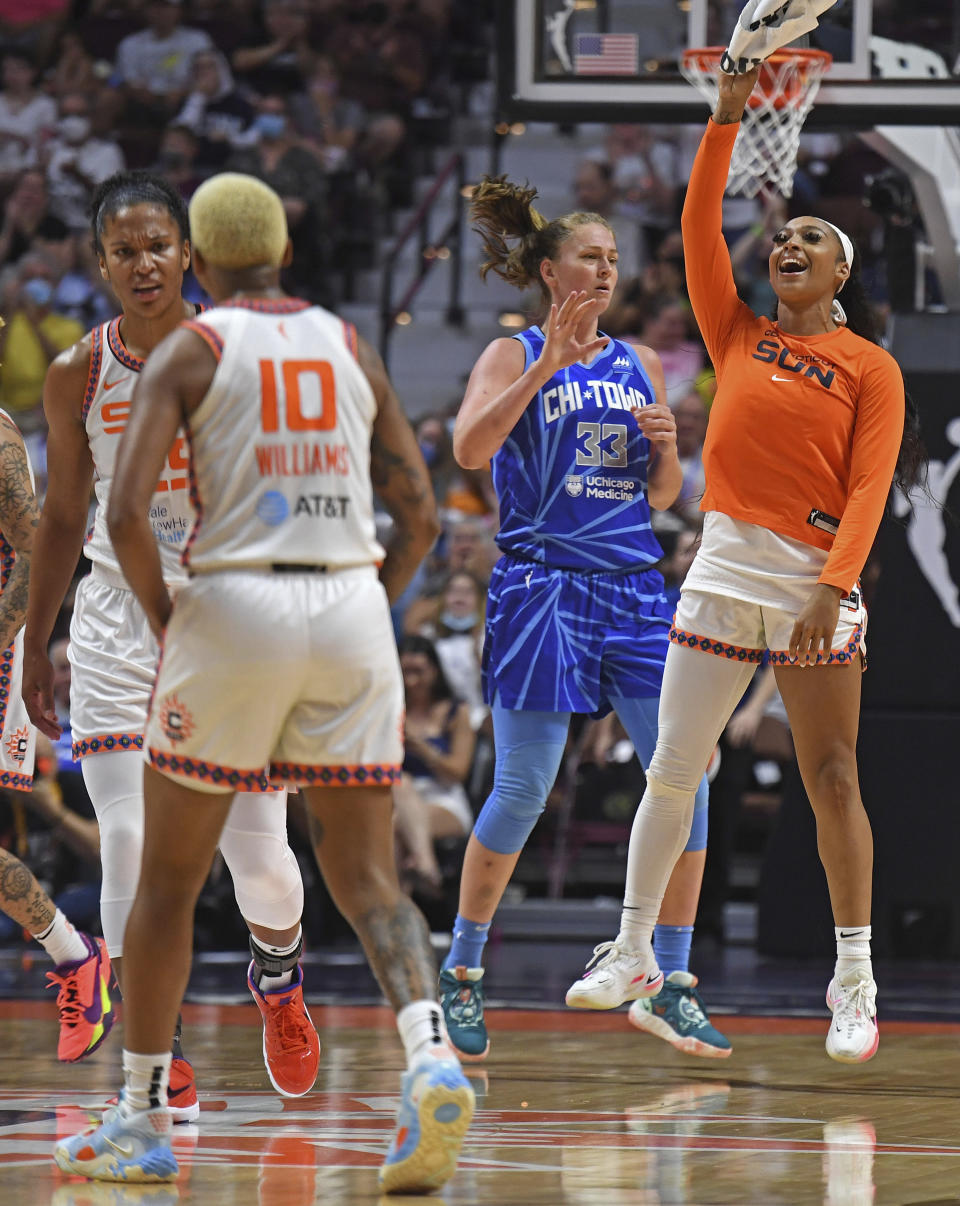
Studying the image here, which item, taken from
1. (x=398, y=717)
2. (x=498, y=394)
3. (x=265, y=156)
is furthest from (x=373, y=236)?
(x=398, y=717)

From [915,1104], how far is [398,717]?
1898 millimetres

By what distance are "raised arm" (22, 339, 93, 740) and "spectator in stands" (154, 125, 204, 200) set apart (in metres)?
9.18

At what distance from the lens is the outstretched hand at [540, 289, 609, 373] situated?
505 cm

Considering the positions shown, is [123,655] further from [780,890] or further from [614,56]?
[780,890]

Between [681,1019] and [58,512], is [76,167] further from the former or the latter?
[681,1019]

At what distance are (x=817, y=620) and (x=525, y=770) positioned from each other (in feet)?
3.25

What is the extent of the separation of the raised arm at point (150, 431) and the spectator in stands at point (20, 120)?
436 inches

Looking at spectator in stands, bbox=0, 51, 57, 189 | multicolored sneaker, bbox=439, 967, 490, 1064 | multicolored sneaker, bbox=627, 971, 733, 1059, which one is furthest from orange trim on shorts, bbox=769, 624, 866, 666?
spectator in stands, bbox=0, 51, 57, 189

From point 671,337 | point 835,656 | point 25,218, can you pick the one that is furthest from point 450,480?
point 835,656

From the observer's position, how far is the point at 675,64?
7.33 m

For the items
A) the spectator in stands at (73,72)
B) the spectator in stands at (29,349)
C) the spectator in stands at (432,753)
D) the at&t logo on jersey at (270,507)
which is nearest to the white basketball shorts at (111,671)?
the at&t logo on jersey at (270,507)

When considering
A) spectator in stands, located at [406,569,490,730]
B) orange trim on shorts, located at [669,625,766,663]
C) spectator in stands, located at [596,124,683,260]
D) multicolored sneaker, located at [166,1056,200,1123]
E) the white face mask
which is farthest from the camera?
the white face mask

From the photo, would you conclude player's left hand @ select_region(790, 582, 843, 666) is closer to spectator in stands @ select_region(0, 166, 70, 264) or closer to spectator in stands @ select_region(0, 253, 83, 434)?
spectator in stands @ select_region(0, 253, 83, 434)

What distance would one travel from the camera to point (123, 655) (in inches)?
173
